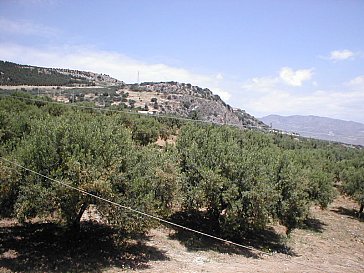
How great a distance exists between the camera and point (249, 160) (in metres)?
28.1

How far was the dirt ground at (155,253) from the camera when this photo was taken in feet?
62.3

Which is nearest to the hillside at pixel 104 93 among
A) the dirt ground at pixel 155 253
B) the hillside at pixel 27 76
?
the hillside at pixel 27 76

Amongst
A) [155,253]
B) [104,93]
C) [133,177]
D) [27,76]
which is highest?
[27,76]

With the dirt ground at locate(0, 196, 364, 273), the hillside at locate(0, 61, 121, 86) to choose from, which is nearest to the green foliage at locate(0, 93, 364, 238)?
the dirt ground at locate(0, 196, 364, 273)

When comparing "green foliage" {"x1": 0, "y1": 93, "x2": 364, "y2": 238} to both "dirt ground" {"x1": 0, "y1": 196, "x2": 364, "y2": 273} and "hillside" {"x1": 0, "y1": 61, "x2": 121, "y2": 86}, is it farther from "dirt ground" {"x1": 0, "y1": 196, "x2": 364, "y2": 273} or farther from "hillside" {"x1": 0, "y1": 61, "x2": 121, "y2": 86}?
"hillside" {"x1": 0, "y1": 61, "x2": 121, "y2": 86}

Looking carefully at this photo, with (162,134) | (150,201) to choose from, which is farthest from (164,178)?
(162,134)

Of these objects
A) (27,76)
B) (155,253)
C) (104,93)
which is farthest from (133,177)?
(104,93)

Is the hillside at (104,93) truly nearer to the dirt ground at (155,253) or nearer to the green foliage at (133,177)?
the green foliage at (133,177)

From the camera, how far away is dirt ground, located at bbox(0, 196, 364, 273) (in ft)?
62.3

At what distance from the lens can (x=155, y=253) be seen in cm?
2280

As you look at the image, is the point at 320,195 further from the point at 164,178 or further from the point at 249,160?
the point at 164,178

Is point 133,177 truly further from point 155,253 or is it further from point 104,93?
point 104,93

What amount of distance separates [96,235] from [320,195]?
29.6 metres

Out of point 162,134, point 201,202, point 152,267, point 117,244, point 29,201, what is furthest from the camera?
point 162,134
